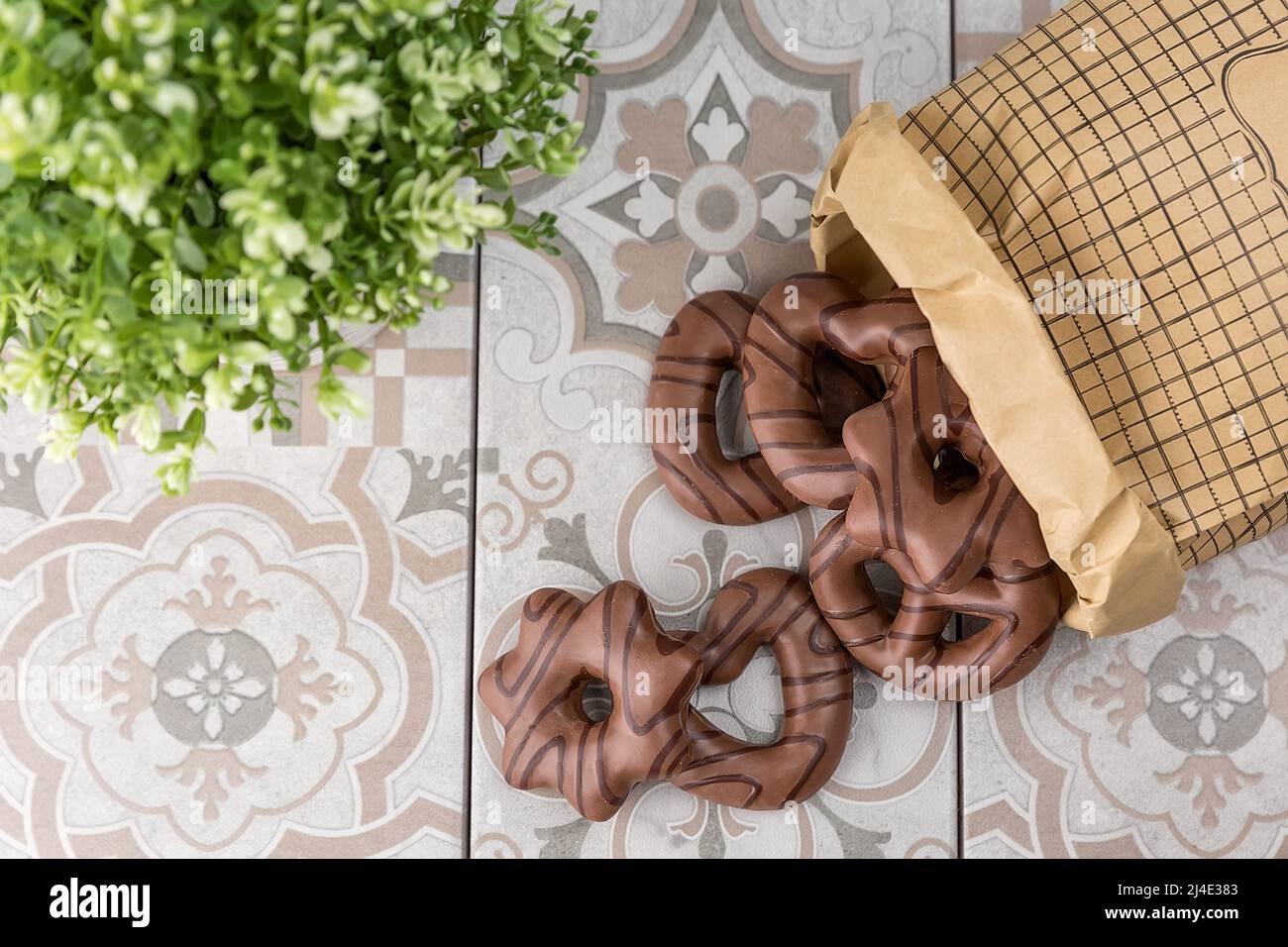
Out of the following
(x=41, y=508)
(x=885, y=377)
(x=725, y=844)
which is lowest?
(x=725, y=844)

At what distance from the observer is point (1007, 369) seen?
521 mm

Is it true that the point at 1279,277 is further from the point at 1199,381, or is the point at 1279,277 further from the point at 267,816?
the point at 267,816

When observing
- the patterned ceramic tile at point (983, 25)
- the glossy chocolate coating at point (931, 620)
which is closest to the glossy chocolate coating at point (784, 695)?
the glossy chocolate coating at point (931, 620)

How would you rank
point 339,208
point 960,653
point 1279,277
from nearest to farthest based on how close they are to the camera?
1. point 339,208
2. point 1279,277
3. point 960,653

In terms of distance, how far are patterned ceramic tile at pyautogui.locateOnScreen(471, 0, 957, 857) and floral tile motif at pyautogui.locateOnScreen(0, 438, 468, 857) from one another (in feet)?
0.17

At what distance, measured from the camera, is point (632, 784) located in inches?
24.9

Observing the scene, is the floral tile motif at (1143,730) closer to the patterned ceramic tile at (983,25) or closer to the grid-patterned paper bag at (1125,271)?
the grid-patterned paper bag at (1125,271)

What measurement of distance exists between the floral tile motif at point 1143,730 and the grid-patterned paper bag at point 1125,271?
16cm

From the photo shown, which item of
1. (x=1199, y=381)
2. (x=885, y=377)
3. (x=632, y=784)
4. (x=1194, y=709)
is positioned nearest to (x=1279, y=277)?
(x=1199, y=381)

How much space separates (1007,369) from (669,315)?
0.86 feet

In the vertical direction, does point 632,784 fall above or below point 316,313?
below

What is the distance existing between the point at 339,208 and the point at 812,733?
1.47ft

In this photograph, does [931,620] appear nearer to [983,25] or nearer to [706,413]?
[706,413]

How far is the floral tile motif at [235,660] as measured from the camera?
27.3 inches
